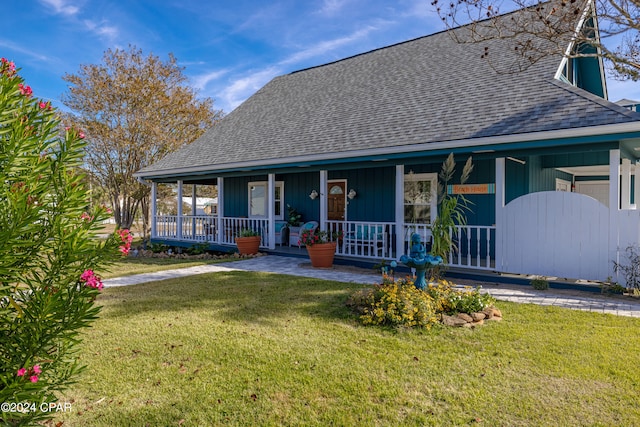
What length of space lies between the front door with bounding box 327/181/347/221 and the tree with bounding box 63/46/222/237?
11.2m

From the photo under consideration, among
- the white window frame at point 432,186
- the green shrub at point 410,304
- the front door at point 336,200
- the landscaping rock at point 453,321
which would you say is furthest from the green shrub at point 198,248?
the landscaping rock at point 453,321

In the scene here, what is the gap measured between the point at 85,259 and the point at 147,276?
7153 millimetres

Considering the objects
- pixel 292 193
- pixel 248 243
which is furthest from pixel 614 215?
pixel 292 193

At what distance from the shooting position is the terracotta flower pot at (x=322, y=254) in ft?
29.7

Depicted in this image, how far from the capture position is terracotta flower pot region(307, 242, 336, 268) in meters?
9.05

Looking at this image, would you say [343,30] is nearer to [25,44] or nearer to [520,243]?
[520,243]

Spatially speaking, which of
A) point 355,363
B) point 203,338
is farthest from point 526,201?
point 203,338

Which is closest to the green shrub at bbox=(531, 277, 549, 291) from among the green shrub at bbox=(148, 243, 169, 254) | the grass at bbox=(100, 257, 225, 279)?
the grass at bbox=(100, 257, 225, 279)

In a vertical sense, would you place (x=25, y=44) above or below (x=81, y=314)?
above

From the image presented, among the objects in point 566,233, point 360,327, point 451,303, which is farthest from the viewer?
point 566,233

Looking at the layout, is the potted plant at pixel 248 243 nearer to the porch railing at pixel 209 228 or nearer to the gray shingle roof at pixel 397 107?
the porch railing at pixel 209 228

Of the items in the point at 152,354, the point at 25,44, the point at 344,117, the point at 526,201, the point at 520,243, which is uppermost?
the point at 25,44

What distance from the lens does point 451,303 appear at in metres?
5.01

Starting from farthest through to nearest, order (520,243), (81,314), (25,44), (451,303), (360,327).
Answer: (25,44)
(520,243)
(451,303)
(360,327)
(81,314)
